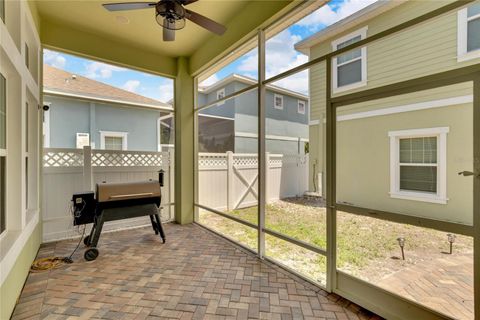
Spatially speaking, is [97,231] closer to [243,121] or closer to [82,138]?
[82,138]

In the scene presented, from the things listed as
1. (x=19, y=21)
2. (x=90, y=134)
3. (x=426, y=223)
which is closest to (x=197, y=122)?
(x=90, y=134)

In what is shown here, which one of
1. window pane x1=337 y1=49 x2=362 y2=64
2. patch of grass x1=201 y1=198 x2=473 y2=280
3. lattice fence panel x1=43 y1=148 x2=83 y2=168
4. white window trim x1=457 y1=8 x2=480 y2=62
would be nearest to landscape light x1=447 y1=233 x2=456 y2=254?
patch of grass x1=201 y1=198 x2=473 y2=280

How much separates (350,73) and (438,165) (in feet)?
3.63

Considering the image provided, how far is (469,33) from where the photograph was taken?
63.1 inches

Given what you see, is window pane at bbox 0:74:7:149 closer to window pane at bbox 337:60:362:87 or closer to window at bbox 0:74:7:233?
window at bbox 0:74:7:233

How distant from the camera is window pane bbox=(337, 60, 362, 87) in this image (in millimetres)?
2196

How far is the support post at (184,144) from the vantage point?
15.5 feet

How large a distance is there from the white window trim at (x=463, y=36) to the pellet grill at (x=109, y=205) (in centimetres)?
366

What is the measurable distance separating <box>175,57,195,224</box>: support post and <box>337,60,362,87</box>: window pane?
320 centimetres

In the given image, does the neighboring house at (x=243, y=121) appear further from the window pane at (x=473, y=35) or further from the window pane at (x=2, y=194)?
the window pane at (x=2, y=194)

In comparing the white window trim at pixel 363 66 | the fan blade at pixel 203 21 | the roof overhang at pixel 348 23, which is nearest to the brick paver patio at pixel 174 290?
the white window trim at pixel 363 66

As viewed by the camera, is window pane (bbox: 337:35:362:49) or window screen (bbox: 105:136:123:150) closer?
window pane (bbox: 337:35:362:49)

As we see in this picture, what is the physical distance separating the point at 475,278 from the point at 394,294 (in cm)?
54

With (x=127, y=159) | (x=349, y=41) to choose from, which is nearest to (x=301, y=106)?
(x=349, y=41)
